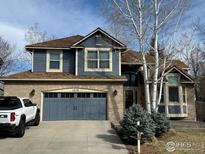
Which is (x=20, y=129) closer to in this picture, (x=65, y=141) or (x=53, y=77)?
(x=65, y=141)

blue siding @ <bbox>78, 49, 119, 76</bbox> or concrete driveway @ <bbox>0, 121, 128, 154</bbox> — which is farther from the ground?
blue siding @ <bbox>78, 49, 119, 76</bbox>

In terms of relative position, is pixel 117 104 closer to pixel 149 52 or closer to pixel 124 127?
pixel 149 52

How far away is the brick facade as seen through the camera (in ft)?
78.6

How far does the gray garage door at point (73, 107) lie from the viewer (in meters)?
24.0

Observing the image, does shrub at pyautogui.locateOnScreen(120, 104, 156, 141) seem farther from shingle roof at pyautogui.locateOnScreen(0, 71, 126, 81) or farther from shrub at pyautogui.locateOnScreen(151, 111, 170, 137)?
shingle roof at pyautogui.locateOnScreen(0, 71, 126, 81)

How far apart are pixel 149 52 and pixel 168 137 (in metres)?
10.8

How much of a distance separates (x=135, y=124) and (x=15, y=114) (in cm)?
609

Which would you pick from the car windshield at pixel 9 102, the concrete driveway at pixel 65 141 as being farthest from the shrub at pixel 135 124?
the car windshield at pixel 9 102

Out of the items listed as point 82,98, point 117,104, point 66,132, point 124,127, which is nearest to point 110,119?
point 117,104

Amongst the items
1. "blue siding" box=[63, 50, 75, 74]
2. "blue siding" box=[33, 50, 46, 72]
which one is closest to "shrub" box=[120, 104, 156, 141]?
"blue siding" box=[63, 50, 75, 74]

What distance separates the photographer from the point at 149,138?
14500 mm

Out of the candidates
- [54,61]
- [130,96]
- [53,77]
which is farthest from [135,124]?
[130,96]

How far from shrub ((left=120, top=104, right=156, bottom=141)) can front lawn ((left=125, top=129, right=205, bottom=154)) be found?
1.65 feet

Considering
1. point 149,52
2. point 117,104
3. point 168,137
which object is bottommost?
point 168,137
